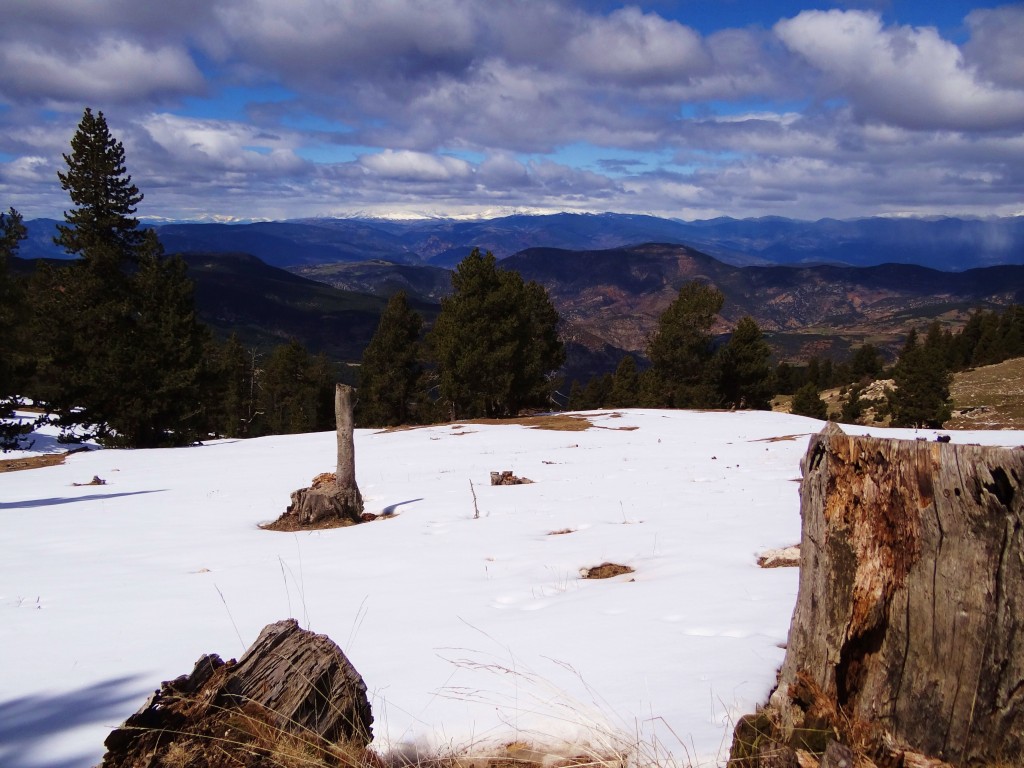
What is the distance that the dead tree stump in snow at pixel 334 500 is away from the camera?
11.5 meters

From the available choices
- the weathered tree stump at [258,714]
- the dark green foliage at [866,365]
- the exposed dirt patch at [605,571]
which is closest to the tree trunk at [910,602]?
the weathered tree stump at [258,714]

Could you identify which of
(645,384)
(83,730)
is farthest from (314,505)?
(645,384)

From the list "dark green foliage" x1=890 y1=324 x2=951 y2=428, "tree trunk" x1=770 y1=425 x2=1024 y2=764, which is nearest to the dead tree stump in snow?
"tree trunk" x1=770 y1=425 x2=1024 y2=764

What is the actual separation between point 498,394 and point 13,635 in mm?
32617

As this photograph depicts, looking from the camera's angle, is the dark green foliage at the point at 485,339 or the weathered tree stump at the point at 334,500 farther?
the dark green foliage at the point at 485,339

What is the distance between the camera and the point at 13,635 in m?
5.19

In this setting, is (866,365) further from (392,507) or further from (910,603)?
(910,603)

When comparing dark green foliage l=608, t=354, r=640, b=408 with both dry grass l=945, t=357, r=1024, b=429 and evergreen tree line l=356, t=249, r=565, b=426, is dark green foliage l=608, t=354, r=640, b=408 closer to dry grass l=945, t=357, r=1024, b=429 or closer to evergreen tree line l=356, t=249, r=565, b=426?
evergreen tree line l=356, t=249, r=565, b=426

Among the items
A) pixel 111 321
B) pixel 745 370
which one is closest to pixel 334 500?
pixel 111 321

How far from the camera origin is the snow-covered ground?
139 inches

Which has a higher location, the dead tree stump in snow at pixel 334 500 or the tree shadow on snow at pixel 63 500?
the dead tree stump in snow at pixel 334 500

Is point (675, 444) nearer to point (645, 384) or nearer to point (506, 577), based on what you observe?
point (506, 577)

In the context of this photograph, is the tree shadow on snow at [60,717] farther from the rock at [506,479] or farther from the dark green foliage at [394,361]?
the dark green foliage at [394,361]

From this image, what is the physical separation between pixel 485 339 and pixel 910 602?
113 feet
